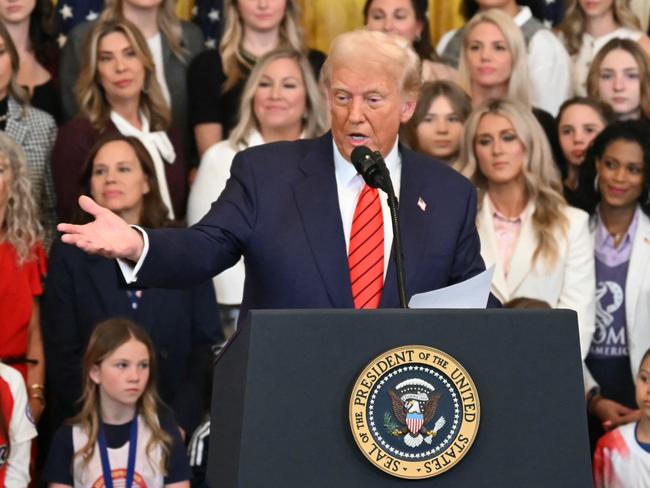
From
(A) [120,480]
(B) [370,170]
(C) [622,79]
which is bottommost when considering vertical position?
(A) [120,480]

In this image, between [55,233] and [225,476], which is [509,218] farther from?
[225,476]

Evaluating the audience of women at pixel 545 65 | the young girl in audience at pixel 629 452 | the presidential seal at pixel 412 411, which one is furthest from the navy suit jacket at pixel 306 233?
the audience of women at pixel 545 65

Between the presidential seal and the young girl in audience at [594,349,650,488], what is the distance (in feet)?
7.81

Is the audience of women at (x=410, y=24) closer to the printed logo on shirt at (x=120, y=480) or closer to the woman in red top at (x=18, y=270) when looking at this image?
the woman in red top at (x=18, y=270)

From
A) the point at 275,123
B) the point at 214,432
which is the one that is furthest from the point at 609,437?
the point at 214,432

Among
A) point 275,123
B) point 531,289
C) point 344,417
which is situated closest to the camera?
point 344,417

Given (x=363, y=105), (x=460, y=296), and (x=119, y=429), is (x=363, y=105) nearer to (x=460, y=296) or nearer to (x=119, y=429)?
(x=460, y=296)

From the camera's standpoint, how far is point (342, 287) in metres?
2.94

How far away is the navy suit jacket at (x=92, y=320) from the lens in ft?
16.5

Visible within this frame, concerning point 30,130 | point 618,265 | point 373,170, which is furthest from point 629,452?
point 30,130

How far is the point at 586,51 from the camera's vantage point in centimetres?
661

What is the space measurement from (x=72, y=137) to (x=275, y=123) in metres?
0.84

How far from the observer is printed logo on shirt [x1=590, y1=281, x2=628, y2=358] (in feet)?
17.7

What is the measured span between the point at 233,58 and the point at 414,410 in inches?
156
